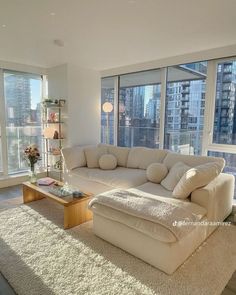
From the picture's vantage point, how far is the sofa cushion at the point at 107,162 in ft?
12.6

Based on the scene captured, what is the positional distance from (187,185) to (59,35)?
2.46 m

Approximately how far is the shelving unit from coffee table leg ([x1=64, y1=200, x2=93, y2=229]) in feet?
5.94

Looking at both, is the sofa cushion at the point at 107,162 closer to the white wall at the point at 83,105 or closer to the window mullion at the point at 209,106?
the white wall at the point at 83,105

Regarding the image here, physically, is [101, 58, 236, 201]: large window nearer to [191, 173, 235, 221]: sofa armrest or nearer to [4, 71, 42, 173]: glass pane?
[191, 173, 235, 221]: sofa armrest

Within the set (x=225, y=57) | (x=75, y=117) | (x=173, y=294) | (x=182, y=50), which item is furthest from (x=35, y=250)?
(x=225, y=57)

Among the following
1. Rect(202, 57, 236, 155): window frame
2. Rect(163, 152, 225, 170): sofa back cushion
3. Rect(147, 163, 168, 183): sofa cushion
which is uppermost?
Rect(202, 57, 236, 155): window frame

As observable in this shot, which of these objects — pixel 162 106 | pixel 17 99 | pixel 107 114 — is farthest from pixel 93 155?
pixel 17 99

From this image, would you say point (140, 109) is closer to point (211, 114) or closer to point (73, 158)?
point (211, 114)

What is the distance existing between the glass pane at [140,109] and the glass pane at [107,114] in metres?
0.23

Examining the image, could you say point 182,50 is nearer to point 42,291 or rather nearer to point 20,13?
point 20,13

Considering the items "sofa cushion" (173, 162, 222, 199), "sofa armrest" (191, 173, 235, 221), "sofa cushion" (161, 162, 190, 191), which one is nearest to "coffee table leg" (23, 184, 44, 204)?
"sofa cushion" (161, 162, 190, 191)

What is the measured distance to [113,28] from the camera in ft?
8.74

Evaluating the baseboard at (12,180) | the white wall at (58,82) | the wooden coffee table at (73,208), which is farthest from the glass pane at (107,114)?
the wooden coffee table at (73,208)

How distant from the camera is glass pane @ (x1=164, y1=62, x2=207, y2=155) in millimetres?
3740
